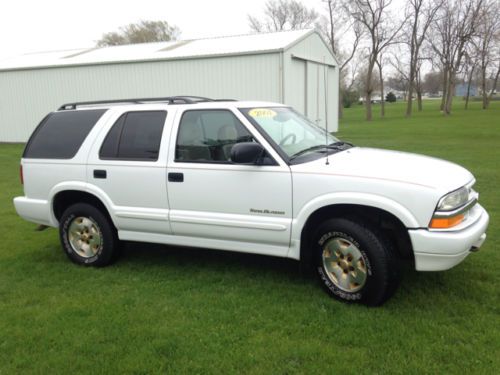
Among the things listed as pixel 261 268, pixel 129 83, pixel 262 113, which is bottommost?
pixel 261 268

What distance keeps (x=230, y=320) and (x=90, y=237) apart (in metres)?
2.27

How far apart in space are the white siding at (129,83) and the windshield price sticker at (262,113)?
13789mm

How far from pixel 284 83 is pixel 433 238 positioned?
15.4 meters

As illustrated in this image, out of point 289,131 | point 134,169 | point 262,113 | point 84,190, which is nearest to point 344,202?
point 289,131

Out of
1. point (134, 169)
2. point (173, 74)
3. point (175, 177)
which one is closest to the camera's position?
point (175, 177)

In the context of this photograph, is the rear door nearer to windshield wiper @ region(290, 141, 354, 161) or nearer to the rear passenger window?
the rear passenger window

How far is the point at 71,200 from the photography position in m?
5.48

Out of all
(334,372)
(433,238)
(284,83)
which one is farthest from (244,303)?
(284,83)

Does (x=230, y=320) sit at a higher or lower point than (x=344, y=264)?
lower

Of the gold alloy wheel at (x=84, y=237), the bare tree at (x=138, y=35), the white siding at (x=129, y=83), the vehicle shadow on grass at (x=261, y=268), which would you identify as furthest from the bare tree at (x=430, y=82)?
the gold alloy wheel at (x=84, y=237)

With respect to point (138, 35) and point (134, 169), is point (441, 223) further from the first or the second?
point (138, 35)

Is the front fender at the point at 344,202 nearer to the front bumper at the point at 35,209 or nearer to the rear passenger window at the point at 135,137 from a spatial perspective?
the rear passenger window at the point at 135,137

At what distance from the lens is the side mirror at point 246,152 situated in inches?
159

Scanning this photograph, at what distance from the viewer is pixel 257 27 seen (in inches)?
2317
